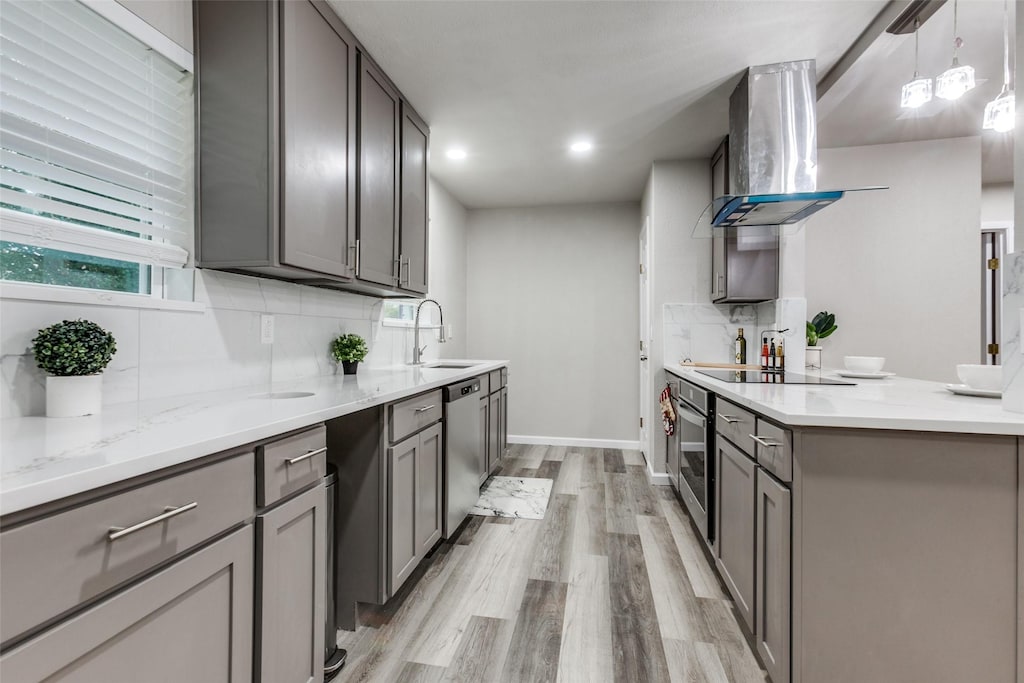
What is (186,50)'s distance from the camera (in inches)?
62.2

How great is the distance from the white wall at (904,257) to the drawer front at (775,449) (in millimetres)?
2210

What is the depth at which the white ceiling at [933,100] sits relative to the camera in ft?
6.33

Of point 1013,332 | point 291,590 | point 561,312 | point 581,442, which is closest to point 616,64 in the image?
point 1013,332

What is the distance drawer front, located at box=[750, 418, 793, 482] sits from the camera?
132 cm

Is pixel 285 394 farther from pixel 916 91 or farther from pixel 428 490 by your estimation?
pixel 916 91

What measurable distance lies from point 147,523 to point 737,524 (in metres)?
1.82

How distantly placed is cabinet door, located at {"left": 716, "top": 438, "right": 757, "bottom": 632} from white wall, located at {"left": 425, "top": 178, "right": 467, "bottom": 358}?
264 cm

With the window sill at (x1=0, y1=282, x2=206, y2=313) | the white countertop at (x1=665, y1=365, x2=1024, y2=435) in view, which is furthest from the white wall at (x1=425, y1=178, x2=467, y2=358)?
the white countertop at (x1=665, y1=365, x2=1024, y2=435)

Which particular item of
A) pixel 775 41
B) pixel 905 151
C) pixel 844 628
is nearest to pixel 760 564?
pixel 844 628

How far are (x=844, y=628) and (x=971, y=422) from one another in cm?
65

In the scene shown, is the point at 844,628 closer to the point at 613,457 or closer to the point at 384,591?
the point at 384,591

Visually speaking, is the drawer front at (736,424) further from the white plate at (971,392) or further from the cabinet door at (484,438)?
the cabinet door at (484,438)

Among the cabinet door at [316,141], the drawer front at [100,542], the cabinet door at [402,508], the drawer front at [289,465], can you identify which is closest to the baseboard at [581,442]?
the cabinet door at [402,508]

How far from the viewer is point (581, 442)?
4.61 meters
